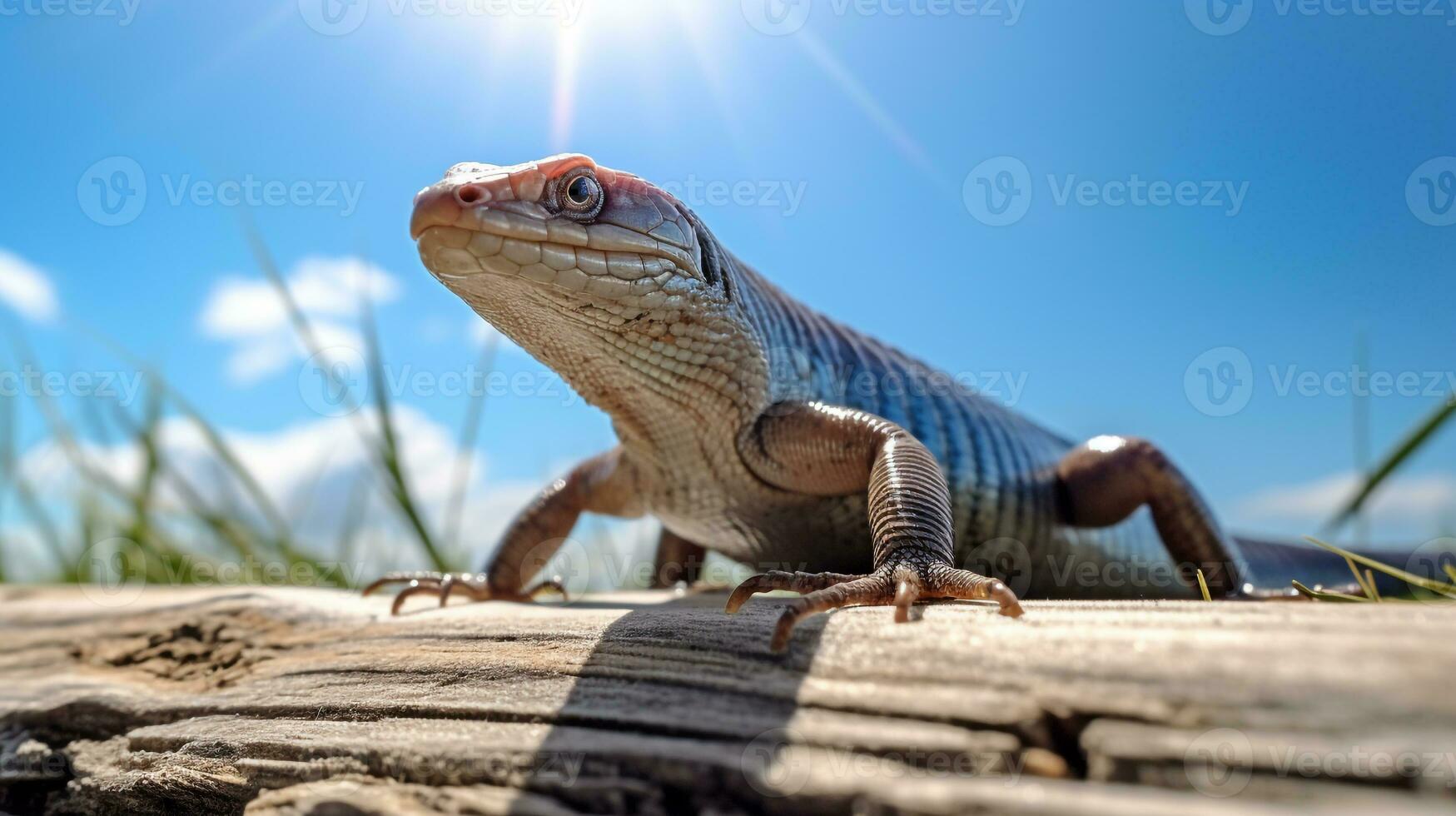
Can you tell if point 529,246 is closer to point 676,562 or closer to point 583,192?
point 583,192

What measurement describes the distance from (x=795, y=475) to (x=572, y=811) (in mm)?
2453

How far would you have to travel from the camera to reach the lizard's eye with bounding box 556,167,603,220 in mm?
2955

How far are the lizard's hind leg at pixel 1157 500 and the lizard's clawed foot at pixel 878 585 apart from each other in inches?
105

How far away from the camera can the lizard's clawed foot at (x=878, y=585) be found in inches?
86.1

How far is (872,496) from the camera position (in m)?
3.06

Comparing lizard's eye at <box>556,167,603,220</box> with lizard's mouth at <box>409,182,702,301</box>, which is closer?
lizard's mouth at <box>409,182,702,301</box>

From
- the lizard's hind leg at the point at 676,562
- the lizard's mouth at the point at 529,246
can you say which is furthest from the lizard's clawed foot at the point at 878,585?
the lizard's hind leg at the point at 676,562

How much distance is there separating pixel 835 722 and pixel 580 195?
7.01ft

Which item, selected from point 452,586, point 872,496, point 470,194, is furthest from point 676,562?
point 470,194

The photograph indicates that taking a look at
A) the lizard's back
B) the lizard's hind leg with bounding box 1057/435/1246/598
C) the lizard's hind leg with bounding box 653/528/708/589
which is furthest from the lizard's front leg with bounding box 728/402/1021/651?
the lizard's hind leg with bounding box 653/528/708/589

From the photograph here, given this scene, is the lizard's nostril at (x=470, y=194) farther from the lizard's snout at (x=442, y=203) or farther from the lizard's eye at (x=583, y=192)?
the lizard's eye at (x=583, y=192)

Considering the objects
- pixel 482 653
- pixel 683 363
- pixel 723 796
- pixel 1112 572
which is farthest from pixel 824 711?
pixel 1112 572

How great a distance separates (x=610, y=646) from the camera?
2.20 metres

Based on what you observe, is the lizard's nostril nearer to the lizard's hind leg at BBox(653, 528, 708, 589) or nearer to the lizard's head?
the lizard's head
